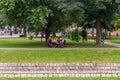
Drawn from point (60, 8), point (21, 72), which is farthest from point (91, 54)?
point (21, 72)

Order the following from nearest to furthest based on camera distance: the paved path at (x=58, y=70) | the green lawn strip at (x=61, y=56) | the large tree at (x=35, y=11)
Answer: the paved path at (x=58, y=70), the green lawn strip at (x=61, y=56), the large tree at (x=35, y=11)

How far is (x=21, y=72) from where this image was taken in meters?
17.5

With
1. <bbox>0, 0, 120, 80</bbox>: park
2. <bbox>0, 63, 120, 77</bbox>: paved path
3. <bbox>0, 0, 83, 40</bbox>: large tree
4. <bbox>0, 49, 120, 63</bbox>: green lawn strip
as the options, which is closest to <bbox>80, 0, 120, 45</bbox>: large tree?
<bbox>0, 0, 120, 80</bbox>: park

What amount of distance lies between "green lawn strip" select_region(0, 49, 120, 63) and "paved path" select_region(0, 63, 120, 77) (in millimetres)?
6938

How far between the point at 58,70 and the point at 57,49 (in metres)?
13.9

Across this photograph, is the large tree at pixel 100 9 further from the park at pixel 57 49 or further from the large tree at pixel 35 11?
the large tree at pixel 35 11

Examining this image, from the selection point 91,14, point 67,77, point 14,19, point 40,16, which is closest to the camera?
point 67,77

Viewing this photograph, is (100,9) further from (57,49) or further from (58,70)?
(58,70)

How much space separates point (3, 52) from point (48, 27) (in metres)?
12.3

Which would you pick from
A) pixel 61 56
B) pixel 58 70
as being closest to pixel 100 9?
pixel 61 56

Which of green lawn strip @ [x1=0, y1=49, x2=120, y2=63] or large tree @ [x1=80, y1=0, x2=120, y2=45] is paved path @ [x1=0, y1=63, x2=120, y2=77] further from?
large tree @ [x1=80, y1=0, x2=120, y2=45]

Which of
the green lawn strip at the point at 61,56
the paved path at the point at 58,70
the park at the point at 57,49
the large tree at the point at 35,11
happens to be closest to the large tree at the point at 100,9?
the park at the point at 57,49

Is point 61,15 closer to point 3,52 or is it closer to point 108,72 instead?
point 3,52

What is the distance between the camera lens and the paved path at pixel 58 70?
17406mm
